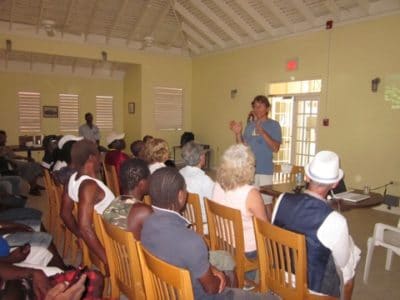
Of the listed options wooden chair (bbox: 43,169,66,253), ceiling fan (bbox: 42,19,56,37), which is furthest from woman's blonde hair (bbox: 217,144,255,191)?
ceiling fan (bbox: 42,19,56,37)

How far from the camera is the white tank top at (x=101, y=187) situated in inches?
89.6

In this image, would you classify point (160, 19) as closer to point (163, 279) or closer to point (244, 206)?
point (244, 206)

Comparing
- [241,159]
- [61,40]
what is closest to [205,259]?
[241,159]

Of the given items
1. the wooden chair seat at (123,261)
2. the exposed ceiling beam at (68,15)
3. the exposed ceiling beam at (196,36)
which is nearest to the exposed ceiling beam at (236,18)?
the exposed ceiling beam at (196,36)

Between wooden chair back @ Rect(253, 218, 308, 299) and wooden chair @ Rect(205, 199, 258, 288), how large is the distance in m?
0.21

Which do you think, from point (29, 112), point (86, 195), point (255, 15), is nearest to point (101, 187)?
point (86, 195)

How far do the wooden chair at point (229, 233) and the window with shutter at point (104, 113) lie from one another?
8704 millimetres

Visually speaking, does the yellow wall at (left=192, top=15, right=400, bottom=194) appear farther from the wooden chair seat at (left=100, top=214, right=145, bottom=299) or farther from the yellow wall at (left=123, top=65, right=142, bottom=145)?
the wooden chair seat at (left=100, top=214, right=145, bottom=299)

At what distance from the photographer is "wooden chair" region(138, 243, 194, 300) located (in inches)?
46.5

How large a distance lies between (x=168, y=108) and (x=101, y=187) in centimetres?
781

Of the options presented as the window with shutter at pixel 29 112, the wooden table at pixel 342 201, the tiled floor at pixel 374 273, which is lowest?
the tiled floor at pixel 374 273

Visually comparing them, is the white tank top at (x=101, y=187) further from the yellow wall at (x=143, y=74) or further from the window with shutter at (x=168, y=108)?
the window with shutter at (x=168, y=108)

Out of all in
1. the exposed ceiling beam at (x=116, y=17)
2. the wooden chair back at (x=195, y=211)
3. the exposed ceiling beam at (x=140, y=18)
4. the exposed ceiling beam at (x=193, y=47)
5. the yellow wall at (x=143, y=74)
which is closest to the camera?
the wooden chair back at (x=195, y=211)

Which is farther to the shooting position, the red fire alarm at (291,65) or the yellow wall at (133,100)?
the yellow wall at (133,100)
